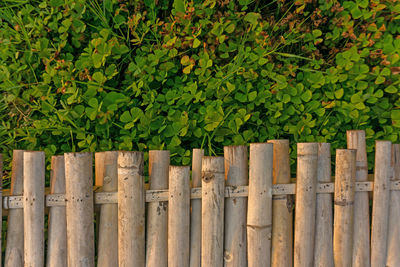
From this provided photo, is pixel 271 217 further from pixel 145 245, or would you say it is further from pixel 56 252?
pixel 56 252

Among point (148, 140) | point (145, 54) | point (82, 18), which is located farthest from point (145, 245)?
point (82, 18)

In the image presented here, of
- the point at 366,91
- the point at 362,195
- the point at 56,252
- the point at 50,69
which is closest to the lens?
the point at 56,252

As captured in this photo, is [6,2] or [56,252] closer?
[56,252]

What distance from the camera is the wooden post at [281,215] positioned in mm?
1816

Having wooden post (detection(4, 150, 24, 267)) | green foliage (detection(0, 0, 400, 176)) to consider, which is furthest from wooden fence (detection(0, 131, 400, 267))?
green foliage (detection(0, 0, 400, 176))

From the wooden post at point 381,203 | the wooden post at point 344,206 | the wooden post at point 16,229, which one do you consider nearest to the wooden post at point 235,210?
the wooden post at point 344,206

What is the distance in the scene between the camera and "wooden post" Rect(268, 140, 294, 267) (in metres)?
1.82

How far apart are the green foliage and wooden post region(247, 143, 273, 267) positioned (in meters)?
0.42

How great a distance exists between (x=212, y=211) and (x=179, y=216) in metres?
0.19

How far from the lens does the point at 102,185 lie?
178 centimetres

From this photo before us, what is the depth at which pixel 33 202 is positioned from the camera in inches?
66.3

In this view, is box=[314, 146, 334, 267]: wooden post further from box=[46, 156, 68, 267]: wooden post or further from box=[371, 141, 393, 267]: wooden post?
box=[46, 156, 68, 267]: wooden post

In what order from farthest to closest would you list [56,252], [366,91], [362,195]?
[366,91]
[362,195]
[56,252]

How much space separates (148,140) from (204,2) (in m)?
1.02
